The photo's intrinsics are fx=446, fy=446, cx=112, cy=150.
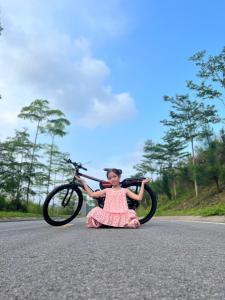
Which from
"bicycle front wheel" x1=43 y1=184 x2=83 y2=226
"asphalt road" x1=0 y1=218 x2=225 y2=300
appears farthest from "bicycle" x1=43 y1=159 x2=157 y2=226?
"asphalt road" x1=0 y1=218 x2=225 y2=300

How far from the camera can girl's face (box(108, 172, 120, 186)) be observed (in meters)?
8.46

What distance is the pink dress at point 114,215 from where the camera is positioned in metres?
8.09

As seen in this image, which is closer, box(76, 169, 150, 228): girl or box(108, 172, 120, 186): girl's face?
box(76, 169, 150, 228): girl

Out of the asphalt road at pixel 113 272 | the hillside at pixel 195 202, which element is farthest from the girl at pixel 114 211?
the hillside at pixel 195 202

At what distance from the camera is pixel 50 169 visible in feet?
142

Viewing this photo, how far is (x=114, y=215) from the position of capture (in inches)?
320

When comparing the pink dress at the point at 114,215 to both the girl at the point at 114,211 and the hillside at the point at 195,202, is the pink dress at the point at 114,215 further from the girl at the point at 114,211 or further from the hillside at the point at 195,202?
the hillside at the point at 195,202

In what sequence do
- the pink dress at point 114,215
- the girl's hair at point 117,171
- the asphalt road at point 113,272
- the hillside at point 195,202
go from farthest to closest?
the hillside at point 195,202, the girl's hair at point 117,171, the pink dress at point 114,215, the asphalt road at point 113,272

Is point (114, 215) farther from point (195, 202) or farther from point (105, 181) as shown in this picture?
point (195, 202)

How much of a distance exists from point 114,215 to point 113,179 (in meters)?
0.71

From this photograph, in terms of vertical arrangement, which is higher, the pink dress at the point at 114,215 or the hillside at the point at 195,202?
the hillside at the point at 195,202

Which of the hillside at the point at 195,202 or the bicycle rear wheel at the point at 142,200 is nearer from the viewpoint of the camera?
the bicycle rear wheel at the point at 142,200

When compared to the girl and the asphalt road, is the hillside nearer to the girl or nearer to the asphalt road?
the girl

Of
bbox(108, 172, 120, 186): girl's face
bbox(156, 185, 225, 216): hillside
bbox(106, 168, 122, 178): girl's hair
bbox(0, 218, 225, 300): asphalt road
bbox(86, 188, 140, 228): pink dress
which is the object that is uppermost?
bbox(156, 185, 225, 216): hillside
